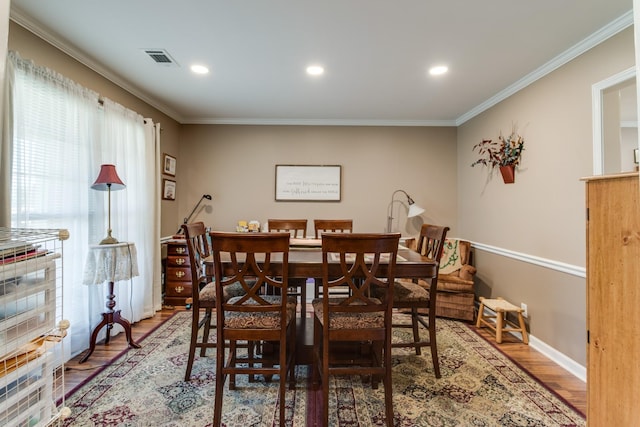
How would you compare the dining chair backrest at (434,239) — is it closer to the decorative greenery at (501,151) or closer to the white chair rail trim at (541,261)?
the white chair rail trim at (541,261)

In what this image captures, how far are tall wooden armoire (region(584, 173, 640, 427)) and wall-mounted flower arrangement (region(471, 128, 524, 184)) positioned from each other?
1924 mm

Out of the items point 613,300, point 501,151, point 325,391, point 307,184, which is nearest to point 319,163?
point 307,184

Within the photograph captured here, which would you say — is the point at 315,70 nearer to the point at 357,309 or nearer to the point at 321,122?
the point at 321,122

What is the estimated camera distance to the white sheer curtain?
6.37ft

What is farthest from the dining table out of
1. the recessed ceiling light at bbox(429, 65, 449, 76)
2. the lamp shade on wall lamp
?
the recessed ceiling light at bbox(429, 65, 449, 76)

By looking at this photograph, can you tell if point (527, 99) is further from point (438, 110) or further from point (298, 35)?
point (298, 35)

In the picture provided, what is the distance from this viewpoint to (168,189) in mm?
3816

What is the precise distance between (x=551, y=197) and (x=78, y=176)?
13.0 ft

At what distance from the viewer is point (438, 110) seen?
3.68 meters

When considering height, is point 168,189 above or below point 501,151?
below

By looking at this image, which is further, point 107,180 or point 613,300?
point 107,180

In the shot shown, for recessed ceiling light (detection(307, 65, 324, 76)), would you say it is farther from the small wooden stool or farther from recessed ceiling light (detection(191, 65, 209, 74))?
the small wooden stool

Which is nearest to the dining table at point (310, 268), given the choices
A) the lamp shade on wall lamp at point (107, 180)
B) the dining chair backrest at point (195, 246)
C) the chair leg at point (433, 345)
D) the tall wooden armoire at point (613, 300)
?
the dining chair backrest at point (195, 246)

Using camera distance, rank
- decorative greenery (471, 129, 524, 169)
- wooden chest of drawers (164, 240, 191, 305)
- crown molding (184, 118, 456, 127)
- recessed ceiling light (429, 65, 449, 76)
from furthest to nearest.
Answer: crown molding (184, 118, 456, 127) < wooden chest of drawers (164, 240, 191, 305) < decorative greenery (471, 129, 524, 169) < recessed ceiling light (429, 65, 449, 76)
